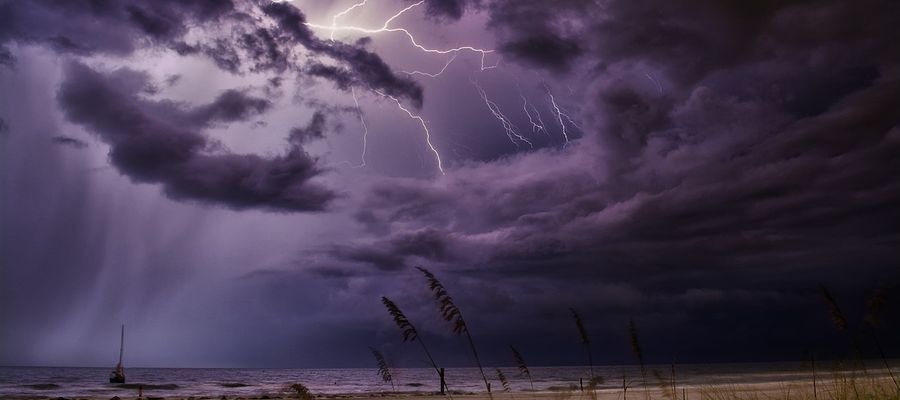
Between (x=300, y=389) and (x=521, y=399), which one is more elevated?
(x=300, y=389)

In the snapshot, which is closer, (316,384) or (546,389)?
(546,389)

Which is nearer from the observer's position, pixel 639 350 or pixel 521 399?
pixel 639 350

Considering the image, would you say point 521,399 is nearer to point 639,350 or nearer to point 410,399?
point 410,399

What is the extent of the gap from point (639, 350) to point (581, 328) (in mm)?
800

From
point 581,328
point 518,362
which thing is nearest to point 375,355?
point 518,362

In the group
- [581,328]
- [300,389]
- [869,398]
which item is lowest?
[869,398]

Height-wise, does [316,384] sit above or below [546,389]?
below

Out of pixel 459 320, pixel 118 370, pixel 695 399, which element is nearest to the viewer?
pixel 459 320

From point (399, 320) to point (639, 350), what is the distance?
2981 mm

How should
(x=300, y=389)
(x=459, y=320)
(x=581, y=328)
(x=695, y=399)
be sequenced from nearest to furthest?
1. (x=459, y=320)
2. (x=300, y=389)
3. (x=581, y=328)
4. (x=695, y=399)

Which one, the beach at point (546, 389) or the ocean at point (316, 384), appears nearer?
the beach at point (546, 389)

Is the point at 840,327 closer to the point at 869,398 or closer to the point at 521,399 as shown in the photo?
the point at 869,398

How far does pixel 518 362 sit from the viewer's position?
6.23 m

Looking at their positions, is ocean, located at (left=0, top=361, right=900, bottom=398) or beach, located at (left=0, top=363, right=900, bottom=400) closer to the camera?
beach, located at (left=0, top=363, right=900, bottom=400)
